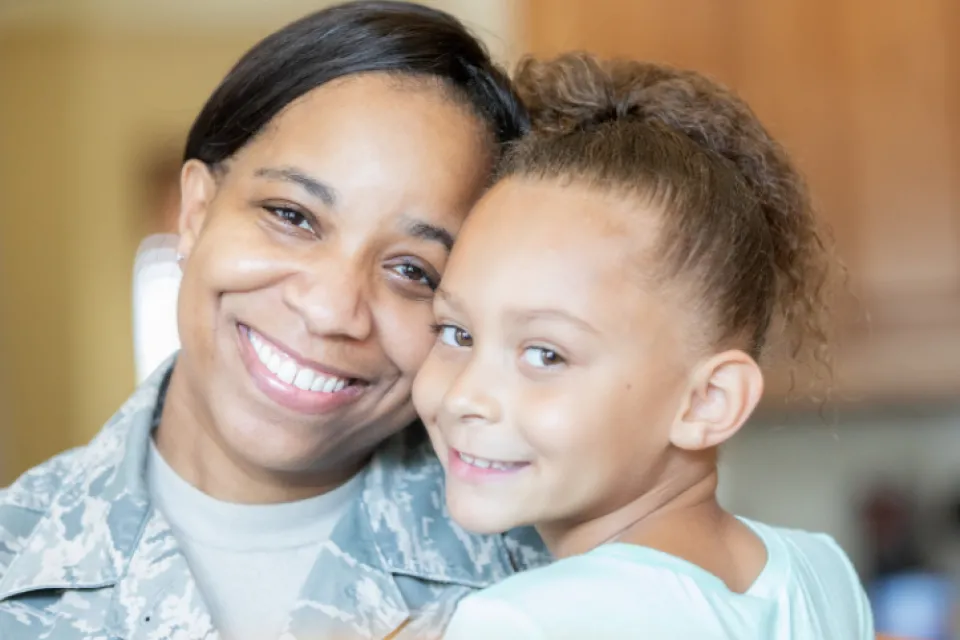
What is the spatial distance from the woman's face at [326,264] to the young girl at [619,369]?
77mm

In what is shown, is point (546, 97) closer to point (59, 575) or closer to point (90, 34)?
point (59, 575)

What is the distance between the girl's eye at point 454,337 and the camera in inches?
39.6

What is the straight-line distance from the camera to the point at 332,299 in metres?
1.04

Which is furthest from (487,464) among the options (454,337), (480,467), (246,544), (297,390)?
(246,544)

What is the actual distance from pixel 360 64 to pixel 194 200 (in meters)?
0.24

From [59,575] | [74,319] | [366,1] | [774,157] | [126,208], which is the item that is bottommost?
[74,319]

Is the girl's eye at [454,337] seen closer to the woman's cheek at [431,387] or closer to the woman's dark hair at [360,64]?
the woman's cheek at [431,387]

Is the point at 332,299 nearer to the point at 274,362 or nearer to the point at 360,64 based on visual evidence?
the point at 274,362

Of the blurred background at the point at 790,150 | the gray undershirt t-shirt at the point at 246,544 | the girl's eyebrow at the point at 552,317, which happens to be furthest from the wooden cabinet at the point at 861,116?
the girl's eyebrow at the point at 552,317

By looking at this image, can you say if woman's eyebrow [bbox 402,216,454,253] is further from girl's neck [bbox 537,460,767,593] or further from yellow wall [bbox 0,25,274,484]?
yellow wall [bbox 0,25,274,484]

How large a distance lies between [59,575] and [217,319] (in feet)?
0.91

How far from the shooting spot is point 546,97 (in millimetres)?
1173

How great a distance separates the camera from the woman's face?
1.05 m

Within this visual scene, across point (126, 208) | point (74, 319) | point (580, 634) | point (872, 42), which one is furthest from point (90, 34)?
point (580, 634)
